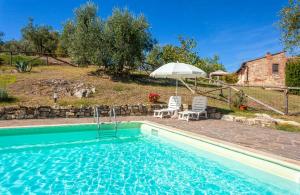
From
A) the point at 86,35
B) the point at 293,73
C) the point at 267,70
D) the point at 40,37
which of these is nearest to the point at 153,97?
the point at 86,35

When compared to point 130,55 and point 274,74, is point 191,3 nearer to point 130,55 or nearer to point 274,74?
point 130,55

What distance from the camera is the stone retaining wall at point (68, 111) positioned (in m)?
11.9

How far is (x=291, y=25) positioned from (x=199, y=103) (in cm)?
1099

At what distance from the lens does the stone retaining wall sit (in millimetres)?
11875

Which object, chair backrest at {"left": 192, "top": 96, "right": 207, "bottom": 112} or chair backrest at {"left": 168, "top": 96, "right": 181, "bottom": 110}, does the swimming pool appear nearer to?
chair backrest at {"left": 168, "top": 96, "right": 181, "bottom": 110}

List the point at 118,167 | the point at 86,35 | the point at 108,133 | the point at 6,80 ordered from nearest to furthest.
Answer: the point at 118,167
the point at 108,133
the point at 6,80
the point at 86,35

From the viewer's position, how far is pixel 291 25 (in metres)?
18.9

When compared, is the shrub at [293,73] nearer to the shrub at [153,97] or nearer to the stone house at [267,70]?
the stone house at [267,70]

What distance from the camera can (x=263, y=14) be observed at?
1085 inches

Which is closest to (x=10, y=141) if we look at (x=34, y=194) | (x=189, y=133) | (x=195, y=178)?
(x=34, y=194)

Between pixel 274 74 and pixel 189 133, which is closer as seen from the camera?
pixel 189 133

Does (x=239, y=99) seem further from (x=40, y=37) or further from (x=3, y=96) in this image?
(x=40, y=37)

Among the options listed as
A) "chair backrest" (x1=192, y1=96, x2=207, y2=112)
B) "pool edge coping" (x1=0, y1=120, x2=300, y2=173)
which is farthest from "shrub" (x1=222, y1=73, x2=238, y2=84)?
"pool edge coping" (x1=0, y1=120, x2=300, y2=173)

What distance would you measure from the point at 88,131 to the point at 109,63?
10459mm
